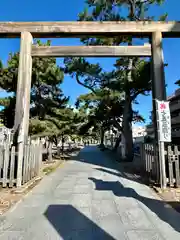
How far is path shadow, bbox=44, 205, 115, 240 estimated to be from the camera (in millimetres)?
2549

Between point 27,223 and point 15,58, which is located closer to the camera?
point 27,223

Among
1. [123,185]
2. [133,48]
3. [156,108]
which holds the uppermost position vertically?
[133,48]

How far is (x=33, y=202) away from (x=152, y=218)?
2360mm

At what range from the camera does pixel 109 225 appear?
2855mm

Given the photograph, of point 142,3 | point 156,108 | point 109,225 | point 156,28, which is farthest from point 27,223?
point 142,3

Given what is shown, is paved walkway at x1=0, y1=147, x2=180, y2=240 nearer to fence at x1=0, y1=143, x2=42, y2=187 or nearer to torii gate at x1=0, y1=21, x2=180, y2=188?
fence at x1=0, y1=143, x2=42, y2=187

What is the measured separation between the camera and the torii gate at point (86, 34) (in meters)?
5.80

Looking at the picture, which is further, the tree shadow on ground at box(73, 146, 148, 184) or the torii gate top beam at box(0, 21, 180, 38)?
the tree shadow on ground at box(73, 146, 148, 184)

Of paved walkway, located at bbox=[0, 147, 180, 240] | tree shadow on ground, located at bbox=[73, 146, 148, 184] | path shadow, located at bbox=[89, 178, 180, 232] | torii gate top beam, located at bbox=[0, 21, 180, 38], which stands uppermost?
torii gate top beam, located at bbox=[0, 21, 180, 38]

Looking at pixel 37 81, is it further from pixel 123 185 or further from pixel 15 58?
pixel 123 185

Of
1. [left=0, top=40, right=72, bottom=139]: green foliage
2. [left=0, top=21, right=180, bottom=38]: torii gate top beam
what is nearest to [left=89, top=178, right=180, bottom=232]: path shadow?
[left=0, top=21, right=180, bottom=38]: torii gate top beam

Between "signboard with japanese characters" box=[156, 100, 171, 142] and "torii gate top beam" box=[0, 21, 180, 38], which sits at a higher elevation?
"torii gate top beam" box=[0, 21, 180, 38]

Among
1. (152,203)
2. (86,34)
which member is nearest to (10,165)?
(152,203)

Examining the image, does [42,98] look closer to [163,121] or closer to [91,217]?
[163,121]
